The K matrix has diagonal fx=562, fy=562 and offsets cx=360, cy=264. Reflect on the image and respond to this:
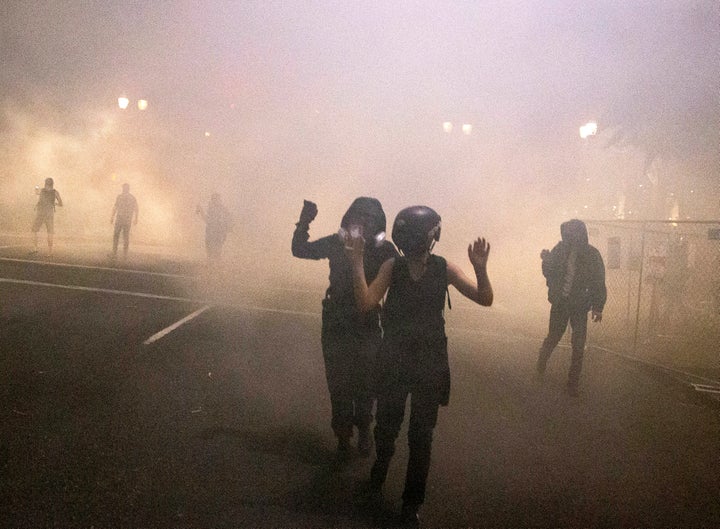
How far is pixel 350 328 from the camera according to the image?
3.57m

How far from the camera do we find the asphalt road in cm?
294

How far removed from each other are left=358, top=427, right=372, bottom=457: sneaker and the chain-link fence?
516 centimetres

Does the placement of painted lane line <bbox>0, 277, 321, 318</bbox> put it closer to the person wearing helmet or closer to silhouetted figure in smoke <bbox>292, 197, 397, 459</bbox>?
silhouetted figure in smoke <bbox>292, 197, 397, 459</bbox>

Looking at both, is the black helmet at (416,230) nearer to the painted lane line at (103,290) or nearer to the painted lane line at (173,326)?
the painted lane line at (173,326)

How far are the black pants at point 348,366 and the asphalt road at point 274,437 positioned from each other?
303 mm

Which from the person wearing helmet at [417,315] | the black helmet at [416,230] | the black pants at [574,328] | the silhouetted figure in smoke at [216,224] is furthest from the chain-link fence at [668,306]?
the silhouetted figure in smoke at [216,224]

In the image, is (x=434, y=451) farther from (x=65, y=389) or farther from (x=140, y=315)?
(x=140, y=315)

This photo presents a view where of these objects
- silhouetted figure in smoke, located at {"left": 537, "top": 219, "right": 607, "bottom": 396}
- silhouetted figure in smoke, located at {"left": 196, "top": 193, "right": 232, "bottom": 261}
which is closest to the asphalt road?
silhouetted figure in smoke, located at {"left": 537, "top": 219, "right": 607, "bottom": 396}

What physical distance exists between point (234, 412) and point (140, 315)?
12.4 feet

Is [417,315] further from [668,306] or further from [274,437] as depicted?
[668,306]

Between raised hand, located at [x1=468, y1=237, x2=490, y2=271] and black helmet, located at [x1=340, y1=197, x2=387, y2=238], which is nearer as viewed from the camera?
raised hand, located at [x1=468, y1=237, x2=490, y2=271]

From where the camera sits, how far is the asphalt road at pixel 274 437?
9.66 feet

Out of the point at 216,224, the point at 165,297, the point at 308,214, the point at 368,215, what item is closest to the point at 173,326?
the point at 165,297

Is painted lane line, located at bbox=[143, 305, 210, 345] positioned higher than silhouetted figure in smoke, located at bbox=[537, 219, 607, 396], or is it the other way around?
silhouetted figure in smoke, located at bbox=[537, 219, 607, 396]
